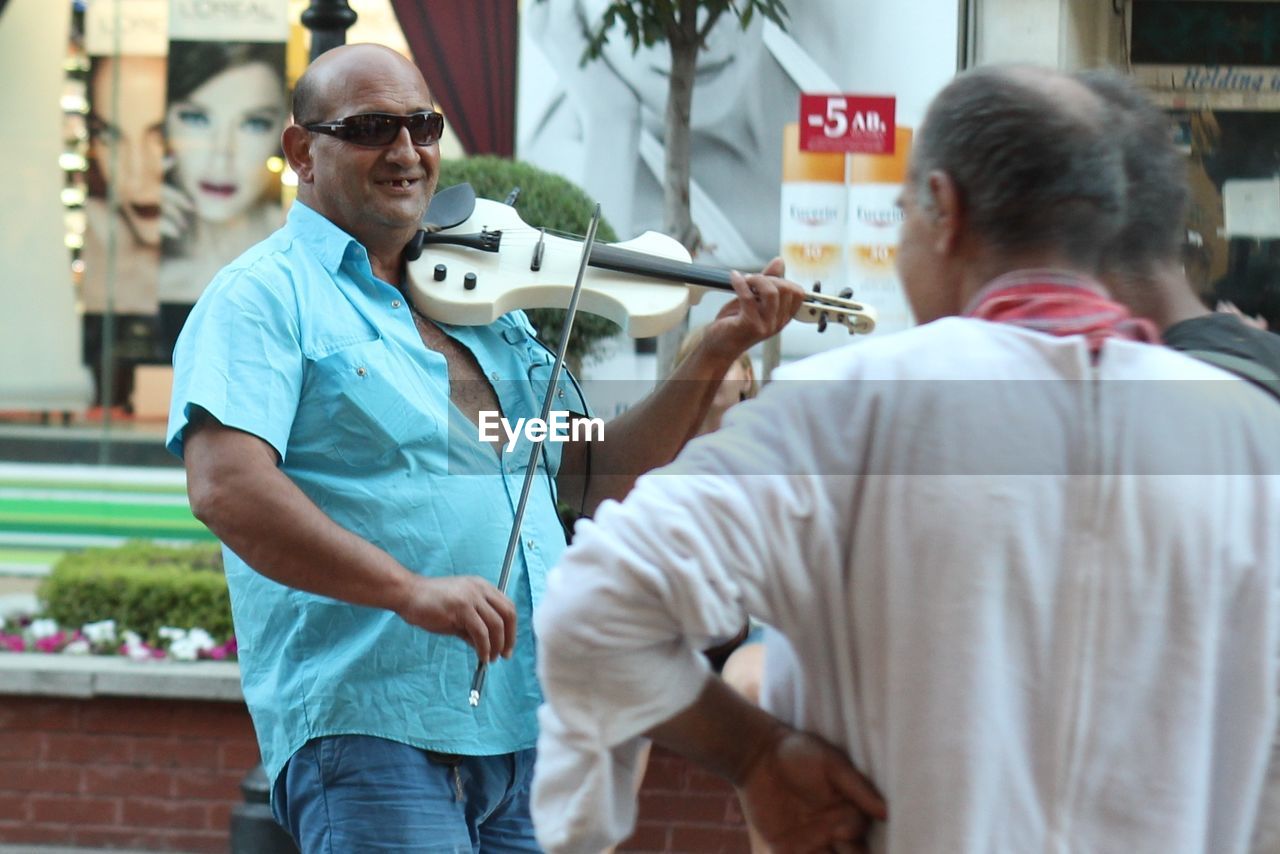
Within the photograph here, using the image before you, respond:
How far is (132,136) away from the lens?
779cm

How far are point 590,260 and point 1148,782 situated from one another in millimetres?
2077

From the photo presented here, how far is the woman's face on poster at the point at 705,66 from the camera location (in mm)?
6844

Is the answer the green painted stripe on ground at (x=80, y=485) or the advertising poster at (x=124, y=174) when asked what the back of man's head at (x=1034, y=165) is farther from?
the advertising poster at (x=124, y=174)

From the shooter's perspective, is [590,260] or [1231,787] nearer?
[1231,787]

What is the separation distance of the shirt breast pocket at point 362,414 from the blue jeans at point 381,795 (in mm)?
454

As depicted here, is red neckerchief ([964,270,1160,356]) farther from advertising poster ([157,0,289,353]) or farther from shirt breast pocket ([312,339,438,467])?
advertising poster ([157,0,289,353])

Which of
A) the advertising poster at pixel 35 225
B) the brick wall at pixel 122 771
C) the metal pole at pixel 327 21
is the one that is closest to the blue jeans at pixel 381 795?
the metal pole at pixel 327 21

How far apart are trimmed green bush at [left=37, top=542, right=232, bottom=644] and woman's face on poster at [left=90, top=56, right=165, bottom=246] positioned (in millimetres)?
2138

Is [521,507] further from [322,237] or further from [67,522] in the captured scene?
[67,522]

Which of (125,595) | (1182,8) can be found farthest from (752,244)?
(125,595)

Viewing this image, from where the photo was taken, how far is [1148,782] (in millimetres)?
1515

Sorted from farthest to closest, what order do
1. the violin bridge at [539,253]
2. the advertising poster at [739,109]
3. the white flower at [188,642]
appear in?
the advertising poster at [739,109]
the white flower at [188,642]
the violin bridge at [539,253]

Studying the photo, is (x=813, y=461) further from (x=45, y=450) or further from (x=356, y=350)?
(x=45, y=450)

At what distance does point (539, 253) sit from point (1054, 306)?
193cm
